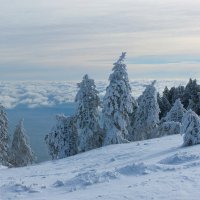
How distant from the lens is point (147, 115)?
53125 millimetres

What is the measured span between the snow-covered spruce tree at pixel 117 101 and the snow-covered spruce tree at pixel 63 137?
454cm

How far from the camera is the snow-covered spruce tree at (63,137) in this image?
150 feet

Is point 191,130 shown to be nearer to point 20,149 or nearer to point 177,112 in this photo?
point 177,112

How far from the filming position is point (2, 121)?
53188 mm

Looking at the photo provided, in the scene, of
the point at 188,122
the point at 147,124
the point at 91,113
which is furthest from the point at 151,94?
the point at 188,122

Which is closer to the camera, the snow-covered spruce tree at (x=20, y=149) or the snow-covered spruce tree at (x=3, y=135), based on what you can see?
the snow-covered spruce tree at (x=3, y=135)

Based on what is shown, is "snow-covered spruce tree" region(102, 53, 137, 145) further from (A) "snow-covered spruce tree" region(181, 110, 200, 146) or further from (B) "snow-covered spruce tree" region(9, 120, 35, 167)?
(B) "snow-covered spruce tree" region(9, 120, 35, 167)

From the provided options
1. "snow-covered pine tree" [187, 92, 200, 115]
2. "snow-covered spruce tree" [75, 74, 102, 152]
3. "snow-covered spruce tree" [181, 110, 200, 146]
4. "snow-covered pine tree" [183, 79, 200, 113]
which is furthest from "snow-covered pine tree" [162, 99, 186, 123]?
"snow-covered spruce tree" [181, 110, 200, 146]

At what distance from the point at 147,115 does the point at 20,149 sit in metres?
16.8

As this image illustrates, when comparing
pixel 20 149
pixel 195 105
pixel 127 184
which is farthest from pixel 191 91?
pixel 127 184

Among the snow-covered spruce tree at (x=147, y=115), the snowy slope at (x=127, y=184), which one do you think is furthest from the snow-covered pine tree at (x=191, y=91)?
the snowy slope at (x=127, y=184)

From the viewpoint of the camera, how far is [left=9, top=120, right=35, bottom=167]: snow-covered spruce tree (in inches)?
2239

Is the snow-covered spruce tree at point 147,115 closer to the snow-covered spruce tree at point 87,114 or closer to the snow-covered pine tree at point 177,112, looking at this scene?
the snow-covered pine tree at point 177,112

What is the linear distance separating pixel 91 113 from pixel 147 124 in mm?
10517
